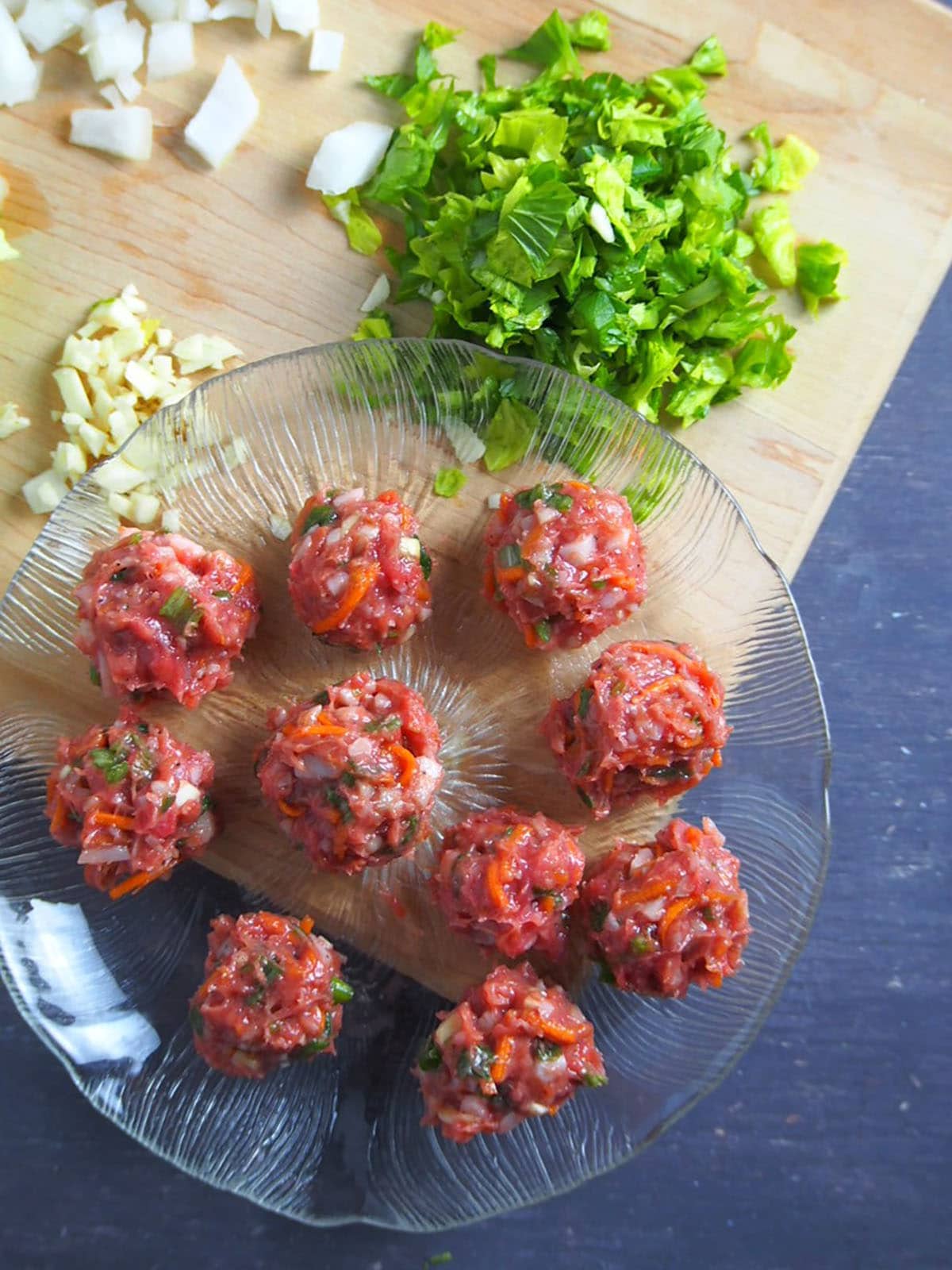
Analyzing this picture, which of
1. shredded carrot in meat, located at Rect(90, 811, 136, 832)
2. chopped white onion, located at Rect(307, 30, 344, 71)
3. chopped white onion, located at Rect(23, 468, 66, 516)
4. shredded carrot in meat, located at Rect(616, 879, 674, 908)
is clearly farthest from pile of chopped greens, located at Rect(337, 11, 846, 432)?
shredded carrot in meat, located at Rect(90, 811, 136, 832)

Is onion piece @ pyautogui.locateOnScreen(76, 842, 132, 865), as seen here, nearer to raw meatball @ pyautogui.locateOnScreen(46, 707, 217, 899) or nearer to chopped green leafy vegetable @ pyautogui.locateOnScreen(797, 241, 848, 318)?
raw meatball @ pyautogui.locateOnScreen(46, 707, 217, 899)

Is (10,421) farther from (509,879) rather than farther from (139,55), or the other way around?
(509,879)

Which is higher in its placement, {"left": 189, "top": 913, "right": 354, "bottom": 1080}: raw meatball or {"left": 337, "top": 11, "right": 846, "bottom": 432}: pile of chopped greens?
{"left": 337, "top": 11, "right": 846, "bottom": 432}: pile of chopped greens

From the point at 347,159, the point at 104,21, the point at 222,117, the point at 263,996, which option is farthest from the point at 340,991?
the point at 104,21

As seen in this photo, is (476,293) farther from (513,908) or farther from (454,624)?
(513,908)

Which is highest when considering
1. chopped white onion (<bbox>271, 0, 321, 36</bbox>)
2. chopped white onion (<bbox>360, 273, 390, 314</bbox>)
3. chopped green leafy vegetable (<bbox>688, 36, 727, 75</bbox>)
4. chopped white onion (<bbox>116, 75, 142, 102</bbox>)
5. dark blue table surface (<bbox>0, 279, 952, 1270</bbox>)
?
chopped green leafy vegetable (<bbox>688, 36, 727, 75</bbox>)

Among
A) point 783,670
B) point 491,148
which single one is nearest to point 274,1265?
point 783,670
